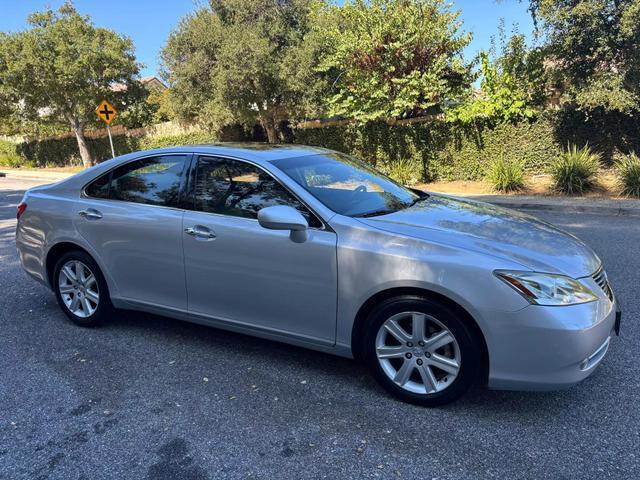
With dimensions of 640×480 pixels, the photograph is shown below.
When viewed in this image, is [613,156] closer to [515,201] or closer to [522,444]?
[515,201]

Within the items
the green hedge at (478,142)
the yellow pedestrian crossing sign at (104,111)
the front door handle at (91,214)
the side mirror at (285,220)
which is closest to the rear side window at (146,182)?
the front door handle at (91,214)

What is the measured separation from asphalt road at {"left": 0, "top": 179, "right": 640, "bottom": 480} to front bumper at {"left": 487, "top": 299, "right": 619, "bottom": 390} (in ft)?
1.01

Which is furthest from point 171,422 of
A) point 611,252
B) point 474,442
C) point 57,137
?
point 57,137

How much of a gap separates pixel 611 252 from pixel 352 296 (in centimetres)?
504

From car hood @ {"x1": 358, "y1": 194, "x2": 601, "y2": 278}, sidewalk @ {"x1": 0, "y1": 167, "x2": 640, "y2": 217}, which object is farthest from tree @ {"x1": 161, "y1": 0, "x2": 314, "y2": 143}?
car hood @ {"x1": 358, "y1": 194, "x2": 601, "y2": 278}

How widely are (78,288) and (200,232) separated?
156cm

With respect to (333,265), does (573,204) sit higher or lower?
lower

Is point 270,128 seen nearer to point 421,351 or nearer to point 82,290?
point 82,290

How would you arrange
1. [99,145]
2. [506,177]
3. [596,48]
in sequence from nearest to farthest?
1. [596,48]
2. [506,177]
3. [99,145]

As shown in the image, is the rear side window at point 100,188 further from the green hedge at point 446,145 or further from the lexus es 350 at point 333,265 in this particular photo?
the green hedge at point 446,145

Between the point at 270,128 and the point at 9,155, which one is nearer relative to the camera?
the point at 270,128

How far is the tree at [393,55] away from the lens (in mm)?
13609

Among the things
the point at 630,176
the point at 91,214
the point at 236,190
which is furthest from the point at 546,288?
the point at 630,176

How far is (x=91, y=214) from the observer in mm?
4188
